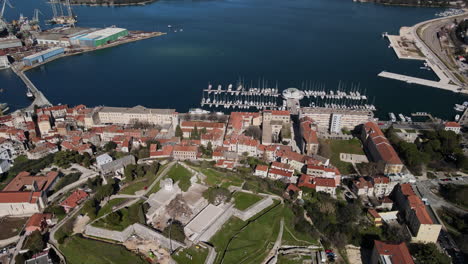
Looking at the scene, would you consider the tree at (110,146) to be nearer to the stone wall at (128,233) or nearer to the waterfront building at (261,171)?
the stone wall at (128,233)

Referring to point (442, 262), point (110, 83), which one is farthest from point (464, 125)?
point (110, 83)

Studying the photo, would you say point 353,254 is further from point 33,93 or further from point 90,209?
point 33,93

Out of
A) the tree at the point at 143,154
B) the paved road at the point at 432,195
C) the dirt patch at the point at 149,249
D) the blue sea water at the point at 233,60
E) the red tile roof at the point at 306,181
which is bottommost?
the paved road at the point at 432,195

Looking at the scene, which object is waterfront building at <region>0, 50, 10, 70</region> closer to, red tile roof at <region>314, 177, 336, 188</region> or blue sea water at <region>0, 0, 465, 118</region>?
blue sea water at <region>0, 0, 465, 118</region>

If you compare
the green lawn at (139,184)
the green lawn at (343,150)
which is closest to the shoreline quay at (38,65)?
the green lawn at (139,184)

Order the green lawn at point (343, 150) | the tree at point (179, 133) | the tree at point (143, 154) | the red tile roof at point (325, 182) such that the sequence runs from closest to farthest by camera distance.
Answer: the red tile roof at point (325, 182) < the green lawn at point (343, 150) < the tree at point (143, 154) < the tree at point (179, 133)

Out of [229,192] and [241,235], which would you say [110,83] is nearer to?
[229,192]

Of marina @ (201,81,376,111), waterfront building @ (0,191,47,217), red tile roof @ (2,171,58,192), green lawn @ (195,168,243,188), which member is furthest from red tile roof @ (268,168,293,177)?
red tile roof @ (2,171,58,192)
